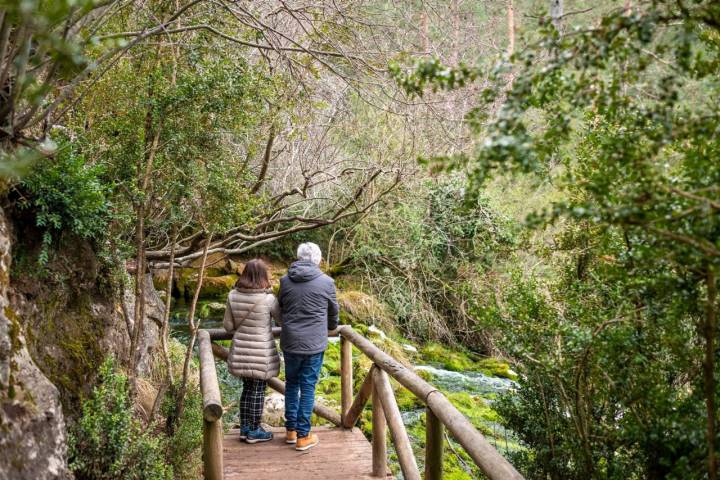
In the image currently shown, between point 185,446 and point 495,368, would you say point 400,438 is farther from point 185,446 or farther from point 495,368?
point 495,368

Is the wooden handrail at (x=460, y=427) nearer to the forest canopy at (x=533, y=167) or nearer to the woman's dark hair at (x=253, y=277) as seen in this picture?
the forest canopy at (x=533, y=167)

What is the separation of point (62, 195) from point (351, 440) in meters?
3.31

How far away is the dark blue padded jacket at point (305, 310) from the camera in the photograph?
16.8ft

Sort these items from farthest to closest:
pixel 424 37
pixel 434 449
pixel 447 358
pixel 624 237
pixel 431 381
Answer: pixel 447 358
pixel 431 381
pixel 424 37
pixel 434 449
pixel 624 237

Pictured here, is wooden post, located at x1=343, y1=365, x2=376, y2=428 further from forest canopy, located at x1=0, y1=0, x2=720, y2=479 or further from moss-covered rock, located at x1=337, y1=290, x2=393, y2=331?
moss-covered rock, located at x1=337, y1=290, x2=393, y2=331

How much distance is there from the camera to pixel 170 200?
5.00 m

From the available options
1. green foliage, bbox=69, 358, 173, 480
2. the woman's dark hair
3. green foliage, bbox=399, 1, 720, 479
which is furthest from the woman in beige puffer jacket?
green foliage, bbox=399, 1, 720, 479

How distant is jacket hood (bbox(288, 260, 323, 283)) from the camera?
5.12 metres

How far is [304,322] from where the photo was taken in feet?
16.8

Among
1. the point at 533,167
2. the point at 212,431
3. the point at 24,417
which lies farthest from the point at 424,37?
the point at 533,167

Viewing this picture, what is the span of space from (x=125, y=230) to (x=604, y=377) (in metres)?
3.66

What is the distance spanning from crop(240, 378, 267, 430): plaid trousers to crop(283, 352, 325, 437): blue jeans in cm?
25

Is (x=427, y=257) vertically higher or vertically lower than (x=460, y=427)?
higher

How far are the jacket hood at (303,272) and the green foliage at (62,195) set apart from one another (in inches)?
64.7
